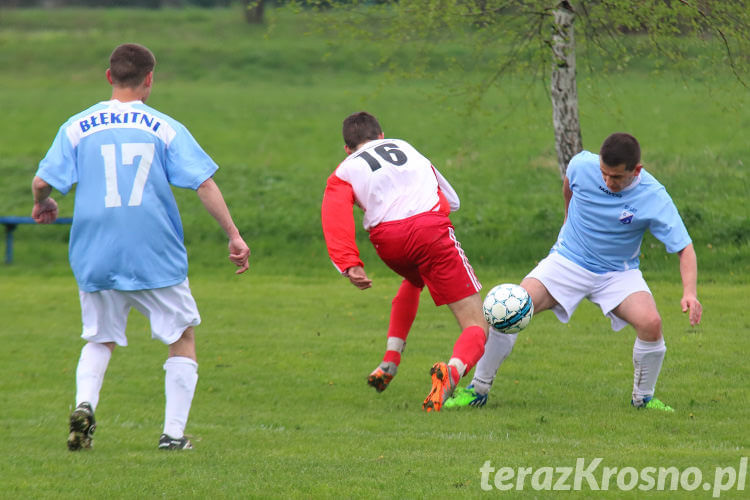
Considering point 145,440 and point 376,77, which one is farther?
point 376,77

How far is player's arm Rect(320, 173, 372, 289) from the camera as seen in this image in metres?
6.61

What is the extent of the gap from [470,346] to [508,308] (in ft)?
1.21

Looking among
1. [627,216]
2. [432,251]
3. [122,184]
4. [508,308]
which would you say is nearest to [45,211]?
[122,184]

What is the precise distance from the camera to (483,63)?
1346 centimetres

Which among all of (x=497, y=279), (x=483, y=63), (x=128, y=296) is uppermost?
(x=483, y=63)

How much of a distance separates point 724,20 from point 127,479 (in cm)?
858

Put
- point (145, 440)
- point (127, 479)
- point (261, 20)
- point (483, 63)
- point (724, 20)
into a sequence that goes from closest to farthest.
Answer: point (127, 479) → point (145, 440) → point (724, 20) → point (483, 63) → point (261, 20)

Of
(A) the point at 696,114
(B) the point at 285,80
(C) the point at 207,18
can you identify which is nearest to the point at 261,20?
(C) the point at 207,18

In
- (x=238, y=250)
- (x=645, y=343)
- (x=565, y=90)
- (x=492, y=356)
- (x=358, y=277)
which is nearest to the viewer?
(x=238, y=250)

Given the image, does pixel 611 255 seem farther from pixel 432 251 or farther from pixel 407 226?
pixel 407 226

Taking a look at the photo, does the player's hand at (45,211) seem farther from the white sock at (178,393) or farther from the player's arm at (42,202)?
the white sock at (178,393)

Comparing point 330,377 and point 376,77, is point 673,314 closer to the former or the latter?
point 330,377

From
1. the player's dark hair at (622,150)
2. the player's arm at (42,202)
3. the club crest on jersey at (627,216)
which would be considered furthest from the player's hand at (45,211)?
the club crest on jersey at (627,216)

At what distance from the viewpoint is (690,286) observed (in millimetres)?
6320
